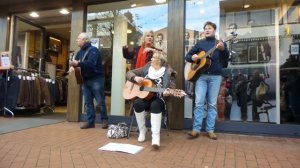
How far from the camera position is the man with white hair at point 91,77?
4648mm

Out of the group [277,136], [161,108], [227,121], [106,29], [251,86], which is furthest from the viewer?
[106,29]

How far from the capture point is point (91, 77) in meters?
4.76

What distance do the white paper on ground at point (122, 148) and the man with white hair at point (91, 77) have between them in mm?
1368

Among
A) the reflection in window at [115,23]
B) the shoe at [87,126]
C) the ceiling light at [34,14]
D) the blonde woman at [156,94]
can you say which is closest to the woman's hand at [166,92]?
the blonde woman at [156,94]

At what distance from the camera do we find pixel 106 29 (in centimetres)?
607

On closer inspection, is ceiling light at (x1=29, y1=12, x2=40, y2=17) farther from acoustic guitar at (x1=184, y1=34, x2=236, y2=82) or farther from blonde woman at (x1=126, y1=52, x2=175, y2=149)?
acoustic guitar at (x1=184, y1=34, x2=236, y2=82)

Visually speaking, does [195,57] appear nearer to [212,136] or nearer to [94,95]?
[212,136]

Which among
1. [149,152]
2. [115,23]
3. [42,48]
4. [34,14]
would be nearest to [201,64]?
[149,152]

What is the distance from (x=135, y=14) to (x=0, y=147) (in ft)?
12.5

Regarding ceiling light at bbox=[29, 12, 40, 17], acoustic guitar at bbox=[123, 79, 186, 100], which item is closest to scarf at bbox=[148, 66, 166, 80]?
acoustic guitar at bbox=[123, 79, 186, 100]

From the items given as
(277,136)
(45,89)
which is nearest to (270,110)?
(277,136)

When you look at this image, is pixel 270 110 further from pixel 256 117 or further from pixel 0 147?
pixel 0 147

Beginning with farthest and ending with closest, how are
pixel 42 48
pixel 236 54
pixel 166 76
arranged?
pixel 42 48 < pixel 236 54 < pixel 166 76

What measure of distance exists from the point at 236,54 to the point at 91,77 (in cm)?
275
